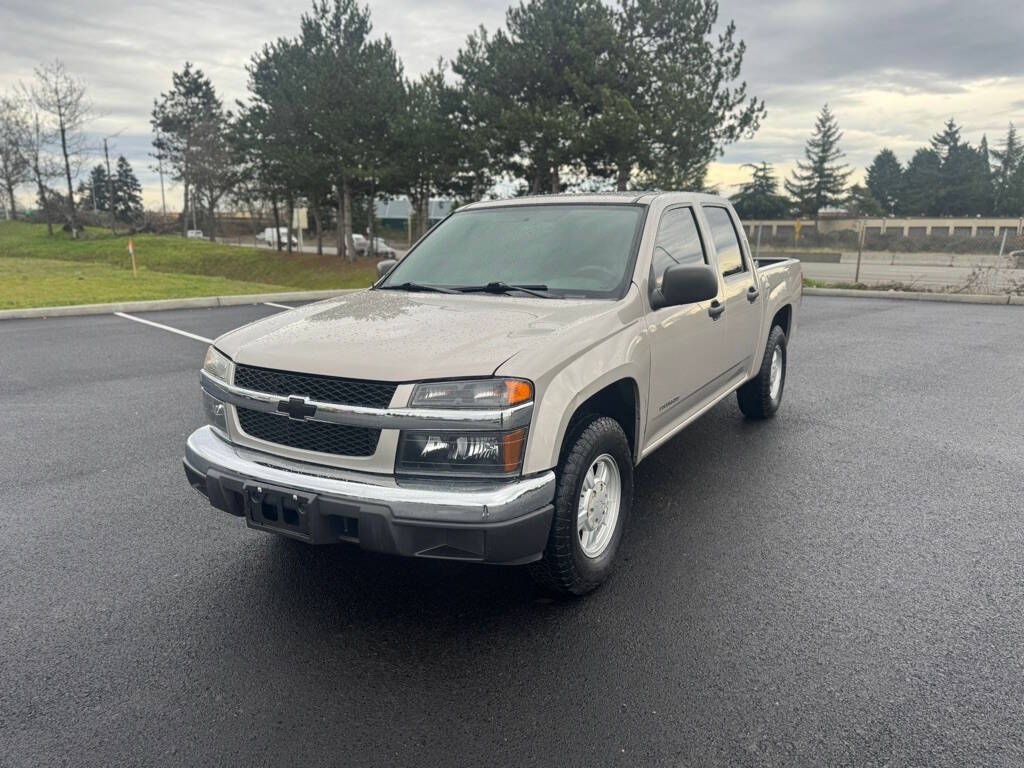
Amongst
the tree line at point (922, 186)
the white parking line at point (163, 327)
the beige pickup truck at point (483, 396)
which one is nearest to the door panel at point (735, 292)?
the beige pickup truck at point (483, 396)

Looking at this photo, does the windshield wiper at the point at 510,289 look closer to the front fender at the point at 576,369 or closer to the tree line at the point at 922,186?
the front fender at the point at 576,369

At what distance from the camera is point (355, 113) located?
1251 inches

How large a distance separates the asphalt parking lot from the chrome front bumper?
0.50m

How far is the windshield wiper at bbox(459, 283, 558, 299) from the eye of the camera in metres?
3.76

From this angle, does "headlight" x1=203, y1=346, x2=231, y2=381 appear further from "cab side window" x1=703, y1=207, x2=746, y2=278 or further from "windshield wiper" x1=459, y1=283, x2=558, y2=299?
"cab side window" x1=703, y1=207, x2=746, y2=278

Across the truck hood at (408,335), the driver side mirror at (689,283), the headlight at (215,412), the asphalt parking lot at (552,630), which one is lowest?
the asphalt parking lot at (552,630)

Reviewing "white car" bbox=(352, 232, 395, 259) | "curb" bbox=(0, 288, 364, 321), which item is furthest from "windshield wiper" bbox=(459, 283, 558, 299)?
"white car" bbox=(352, 232, 395, 259)

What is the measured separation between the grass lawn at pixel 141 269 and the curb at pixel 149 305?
0.88 m

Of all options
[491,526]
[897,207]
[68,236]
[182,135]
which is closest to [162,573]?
[491,526]

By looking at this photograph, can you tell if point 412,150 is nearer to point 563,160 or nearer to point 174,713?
point 563,160

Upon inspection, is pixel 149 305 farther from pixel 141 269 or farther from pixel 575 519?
pixel 141 269

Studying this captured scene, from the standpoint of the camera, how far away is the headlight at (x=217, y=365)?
3.36 meters

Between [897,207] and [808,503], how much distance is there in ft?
339

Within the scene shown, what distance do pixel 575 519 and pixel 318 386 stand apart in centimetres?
121
